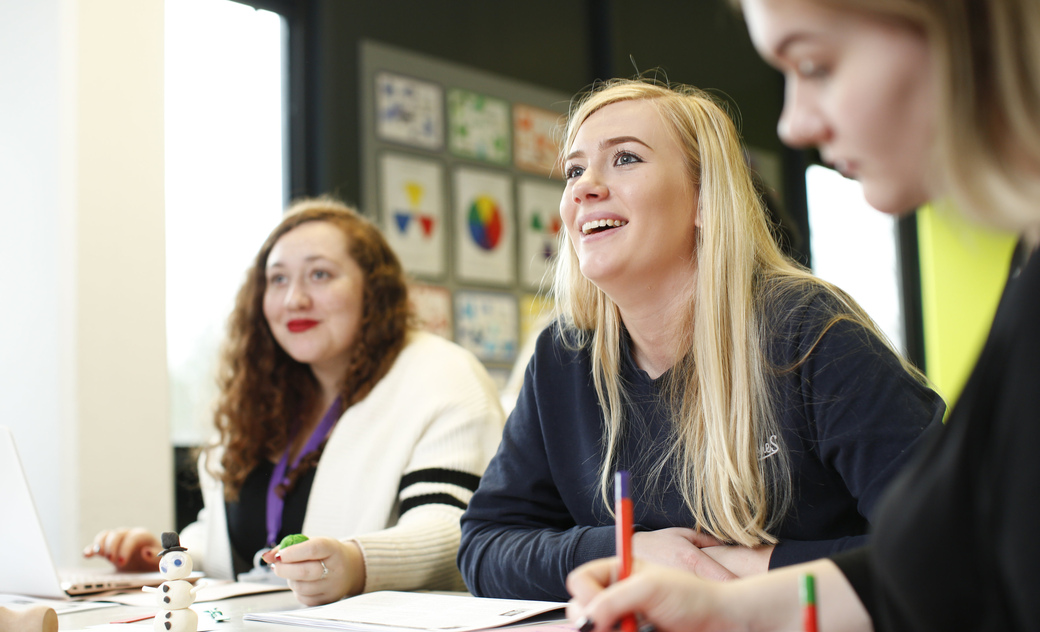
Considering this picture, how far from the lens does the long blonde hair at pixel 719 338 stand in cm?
126

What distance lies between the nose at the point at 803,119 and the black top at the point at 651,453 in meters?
0.57

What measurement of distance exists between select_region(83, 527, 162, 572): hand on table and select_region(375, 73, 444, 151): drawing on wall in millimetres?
1825

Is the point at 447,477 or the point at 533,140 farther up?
the point at 533,140

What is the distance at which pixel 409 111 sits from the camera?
3.46 metres

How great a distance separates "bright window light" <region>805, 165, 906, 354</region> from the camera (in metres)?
5.31

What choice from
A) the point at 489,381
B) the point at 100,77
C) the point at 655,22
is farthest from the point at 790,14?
the point at 655,22

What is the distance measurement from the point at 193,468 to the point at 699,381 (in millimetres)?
1874

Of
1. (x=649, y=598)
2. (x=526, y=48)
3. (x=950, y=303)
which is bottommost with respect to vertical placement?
(x=649, y=598)

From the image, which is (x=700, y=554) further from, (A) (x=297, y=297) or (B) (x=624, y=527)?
(A) (x=297, y=297)

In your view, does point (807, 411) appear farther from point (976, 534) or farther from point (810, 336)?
point (976, 534)

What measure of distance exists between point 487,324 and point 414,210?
55 cm

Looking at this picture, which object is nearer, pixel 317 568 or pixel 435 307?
pixel 317 568

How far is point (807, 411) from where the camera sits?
126 centimetres

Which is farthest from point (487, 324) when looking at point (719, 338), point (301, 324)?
point (719, 338)
